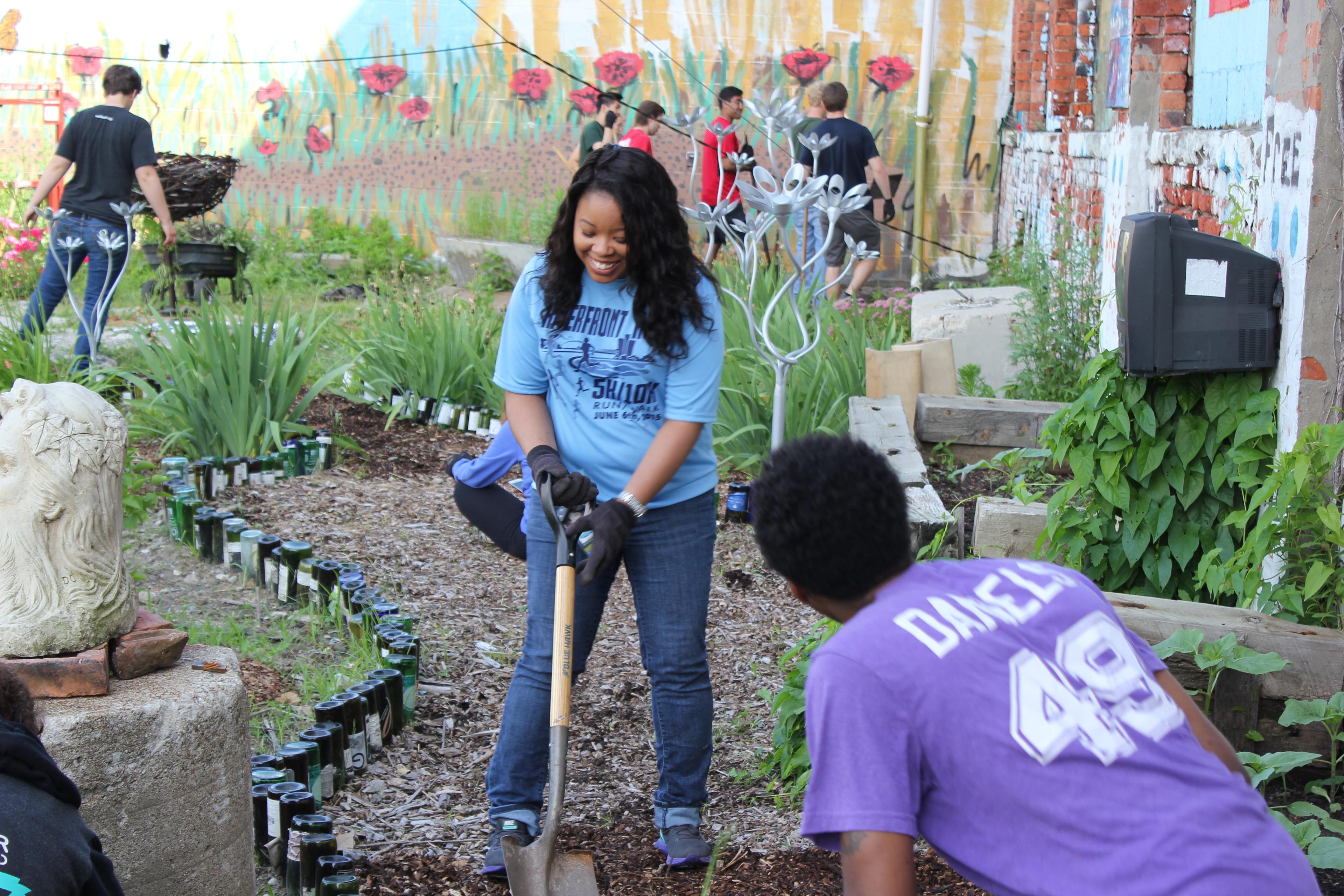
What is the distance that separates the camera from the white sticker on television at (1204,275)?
3.24 metres

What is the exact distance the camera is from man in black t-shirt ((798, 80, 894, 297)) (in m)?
8.99

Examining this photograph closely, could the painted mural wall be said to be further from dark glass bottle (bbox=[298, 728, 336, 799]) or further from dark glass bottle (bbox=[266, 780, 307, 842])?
dark glass bottle (bbox=[266, 780, 307, 842])

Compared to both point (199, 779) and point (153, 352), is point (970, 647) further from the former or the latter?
point (153, 352)

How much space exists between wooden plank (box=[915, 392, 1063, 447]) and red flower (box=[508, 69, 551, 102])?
799 centimetres

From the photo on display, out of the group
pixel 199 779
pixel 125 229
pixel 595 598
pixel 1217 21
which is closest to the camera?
pixel 199 779

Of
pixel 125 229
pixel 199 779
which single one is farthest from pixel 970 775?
pixel 125 229

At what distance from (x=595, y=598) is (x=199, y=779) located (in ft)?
2.95

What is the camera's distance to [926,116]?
39.1ft

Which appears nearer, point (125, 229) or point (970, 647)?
point (970, 647)

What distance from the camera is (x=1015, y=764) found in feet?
4.45

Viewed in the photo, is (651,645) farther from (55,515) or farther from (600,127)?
(600,127)

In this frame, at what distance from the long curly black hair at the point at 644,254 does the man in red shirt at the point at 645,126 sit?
17.1 feet

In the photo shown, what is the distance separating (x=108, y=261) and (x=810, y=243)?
5.00 m

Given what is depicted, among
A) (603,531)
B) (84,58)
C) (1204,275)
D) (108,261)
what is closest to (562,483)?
(603,531)
